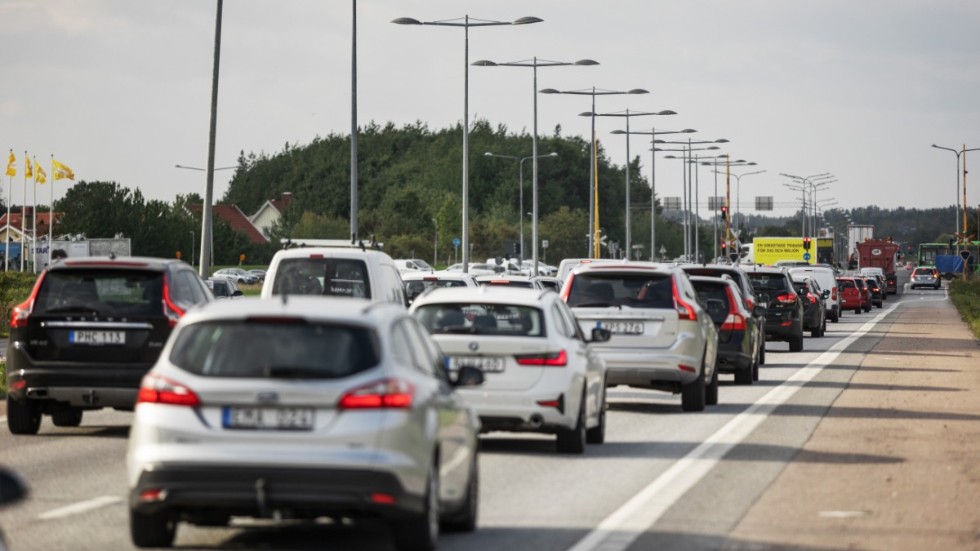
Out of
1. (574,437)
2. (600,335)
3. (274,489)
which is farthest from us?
(600,335)

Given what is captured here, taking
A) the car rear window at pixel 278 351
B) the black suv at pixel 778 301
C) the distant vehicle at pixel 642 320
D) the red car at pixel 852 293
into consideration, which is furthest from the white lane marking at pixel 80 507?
the red car at pixel 852 293

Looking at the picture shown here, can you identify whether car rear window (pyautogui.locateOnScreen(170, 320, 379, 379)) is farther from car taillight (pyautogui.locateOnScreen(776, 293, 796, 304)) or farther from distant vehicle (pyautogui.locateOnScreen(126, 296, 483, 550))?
car taillight (pyautogui.locateOnScreen(776, 293, 796, 304))

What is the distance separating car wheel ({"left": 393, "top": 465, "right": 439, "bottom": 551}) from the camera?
964 cm

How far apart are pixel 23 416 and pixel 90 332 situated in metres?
1.20

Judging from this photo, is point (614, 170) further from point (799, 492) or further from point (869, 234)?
point (799, 492)

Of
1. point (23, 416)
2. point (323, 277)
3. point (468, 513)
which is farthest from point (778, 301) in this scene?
point (468, 513)

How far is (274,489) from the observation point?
365 inches

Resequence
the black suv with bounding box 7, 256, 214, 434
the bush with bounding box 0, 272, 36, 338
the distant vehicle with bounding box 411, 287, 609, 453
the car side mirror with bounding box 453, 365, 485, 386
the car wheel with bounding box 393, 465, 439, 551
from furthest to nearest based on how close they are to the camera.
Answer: the bush with bounding box 0, 272, 36, 338 → the black suv with bounding box 7, 256, 214, 434 → the distant vehicle with bounding box 411, 287, 609, 453 → the car side mirror with bounding box 453, 365, 485, 386 → the car wheel with bounding box 393, 465, 439, 551

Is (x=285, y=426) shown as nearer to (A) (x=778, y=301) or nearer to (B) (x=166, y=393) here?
(B) (x=166, y=393)

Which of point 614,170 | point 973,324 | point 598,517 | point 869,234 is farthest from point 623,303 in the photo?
point 614,170

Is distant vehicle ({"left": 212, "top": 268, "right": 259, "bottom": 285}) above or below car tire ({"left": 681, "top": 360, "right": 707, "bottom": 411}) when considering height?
above

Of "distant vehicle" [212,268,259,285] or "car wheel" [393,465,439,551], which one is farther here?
"distant vehicle" [212,268,259,285]

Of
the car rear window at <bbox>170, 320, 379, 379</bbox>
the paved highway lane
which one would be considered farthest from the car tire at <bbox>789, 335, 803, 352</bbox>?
the car rear window at <bbox>170, 320, 379, 379</bbox>

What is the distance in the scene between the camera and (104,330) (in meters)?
16.9
